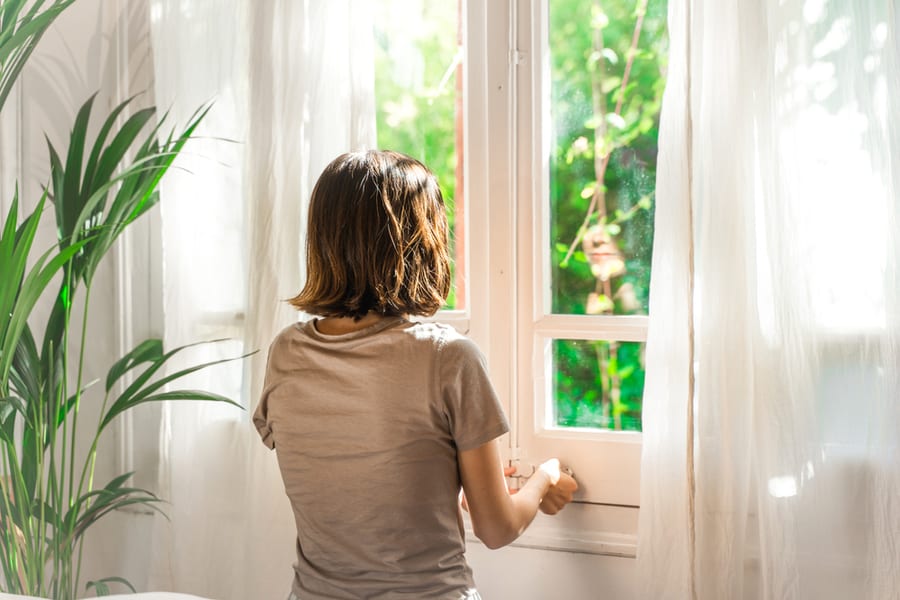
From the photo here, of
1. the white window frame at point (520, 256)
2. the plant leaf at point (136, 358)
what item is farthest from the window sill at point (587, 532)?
the plant leaf at point (136, 358)

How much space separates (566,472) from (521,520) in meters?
0.51

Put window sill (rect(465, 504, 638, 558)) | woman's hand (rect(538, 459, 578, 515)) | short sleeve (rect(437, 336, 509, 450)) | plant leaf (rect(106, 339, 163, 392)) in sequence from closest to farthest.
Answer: short sleeve (rect(437, 336, 509, 450)), woman's hand (rect(538, 459, 578, 515)), window sill (rect(465, 504, 638, 558)), plant leaf (rect(106, 339, 163, 392))

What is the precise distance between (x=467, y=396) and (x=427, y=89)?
99cm

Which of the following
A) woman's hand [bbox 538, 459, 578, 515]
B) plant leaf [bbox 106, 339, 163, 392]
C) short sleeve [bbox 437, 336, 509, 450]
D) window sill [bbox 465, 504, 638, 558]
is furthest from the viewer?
plant leaf [bbox 106, 339, 163, 392]

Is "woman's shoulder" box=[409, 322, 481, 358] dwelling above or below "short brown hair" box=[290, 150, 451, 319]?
below

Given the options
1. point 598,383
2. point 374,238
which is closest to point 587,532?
point 598,383

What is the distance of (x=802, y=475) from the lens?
148 cm

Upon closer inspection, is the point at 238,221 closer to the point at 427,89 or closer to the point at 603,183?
the point at 427,89

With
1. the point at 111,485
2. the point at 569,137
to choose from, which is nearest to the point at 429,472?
the point at 569,137

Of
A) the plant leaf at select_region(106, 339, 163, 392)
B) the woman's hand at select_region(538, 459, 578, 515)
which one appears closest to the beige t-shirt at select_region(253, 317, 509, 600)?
the woman's hand at select_region(538, 459, 578, 515)

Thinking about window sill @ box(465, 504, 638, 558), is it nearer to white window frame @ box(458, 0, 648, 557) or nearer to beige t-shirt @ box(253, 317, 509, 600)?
white window frame @ box(458, 0, 648, 557)

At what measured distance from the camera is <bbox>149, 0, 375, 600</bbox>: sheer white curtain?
1.88 metres

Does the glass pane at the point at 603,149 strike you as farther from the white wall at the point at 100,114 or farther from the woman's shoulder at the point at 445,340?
the white wall at the point at 100,114

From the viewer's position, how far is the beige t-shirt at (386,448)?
1.23m
